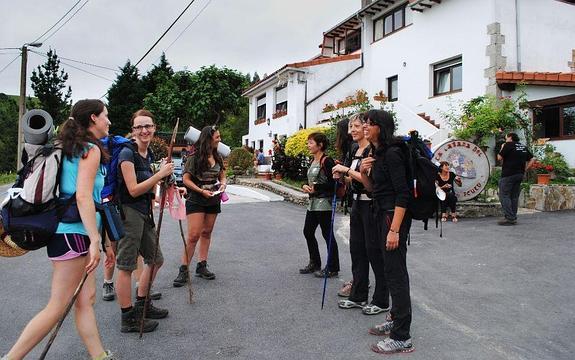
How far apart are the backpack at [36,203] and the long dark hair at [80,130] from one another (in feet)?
0.24

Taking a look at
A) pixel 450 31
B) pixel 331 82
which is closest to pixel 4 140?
pixel 331 82

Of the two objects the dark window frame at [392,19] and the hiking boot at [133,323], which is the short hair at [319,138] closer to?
the hiking boot at [133,323]

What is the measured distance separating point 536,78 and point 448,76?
4.00m

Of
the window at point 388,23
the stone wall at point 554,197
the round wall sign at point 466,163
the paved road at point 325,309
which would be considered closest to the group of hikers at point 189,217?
the paved road at point 325,309

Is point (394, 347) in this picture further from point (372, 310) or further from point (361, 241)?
point (361, 241)

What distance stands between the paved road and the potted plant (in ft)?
12.7

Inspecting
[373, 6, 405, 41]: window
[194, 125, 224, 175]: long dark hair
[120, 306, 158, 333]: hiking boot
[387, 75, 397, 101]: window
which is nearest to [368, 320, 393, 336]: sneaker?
[120, 306, 158, 333]: hiking boot

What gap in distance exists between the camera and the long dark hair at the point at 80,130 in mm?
2678

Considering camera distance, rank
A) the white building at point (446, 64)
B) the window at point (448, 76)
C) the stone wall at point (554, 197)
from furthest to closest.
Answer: the window at point (448, 76), the white building at point (446, 64), the stone wall at point (554, 197)

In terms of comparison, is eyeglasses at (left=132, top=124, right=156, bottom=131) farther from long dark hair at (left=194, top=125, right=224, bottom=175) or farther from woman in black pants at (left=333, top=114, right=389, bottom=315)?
woman in black pants at (left=333, top=114, right=389, bottom=315)

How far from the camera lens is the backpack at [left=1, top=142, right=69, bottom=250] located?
255 centimetres

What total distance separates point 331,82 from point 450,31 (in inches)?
298

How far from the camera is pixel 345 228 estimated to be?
9031 millimetres

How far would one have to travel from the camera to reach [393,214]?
3.44 m
